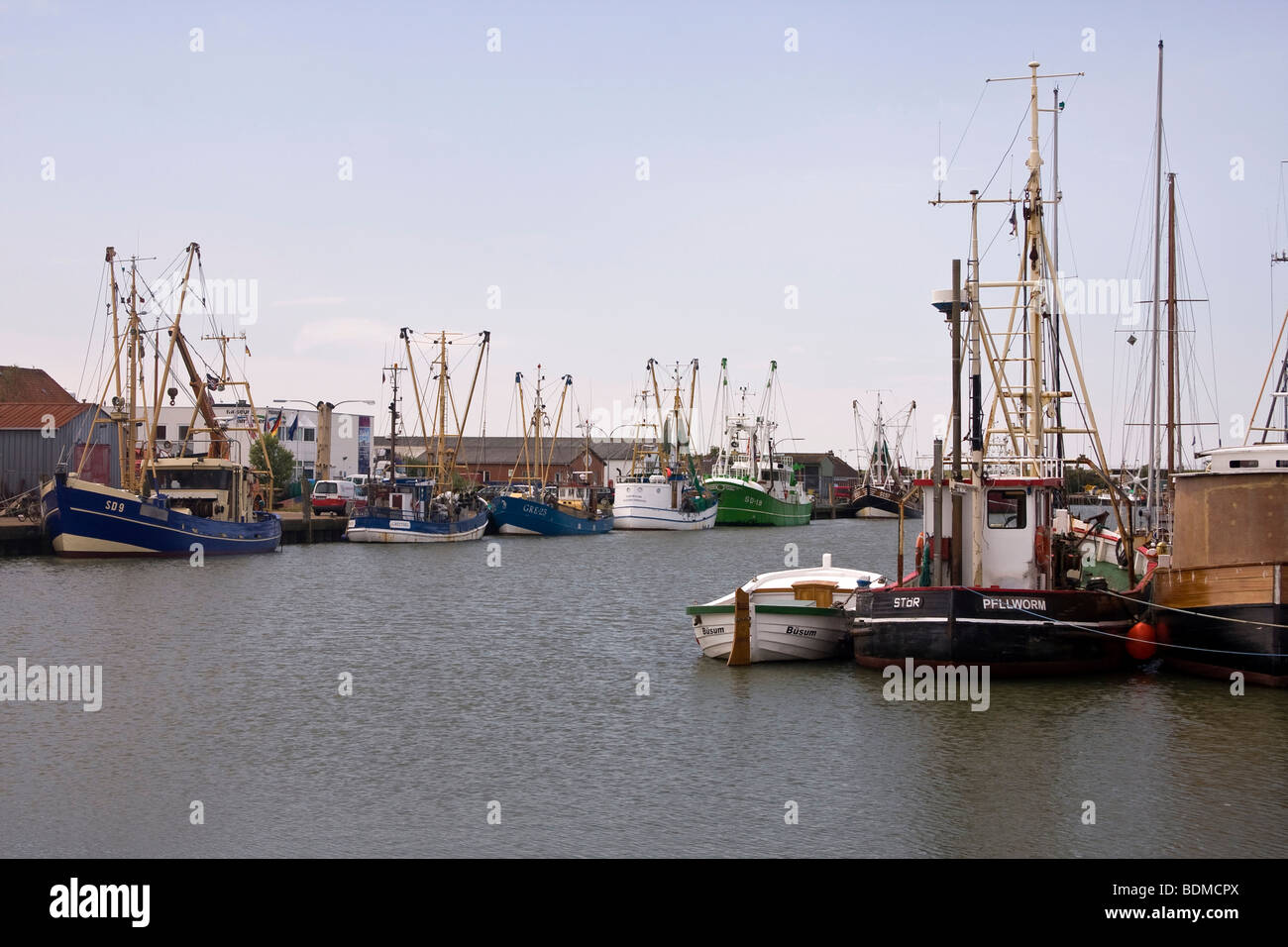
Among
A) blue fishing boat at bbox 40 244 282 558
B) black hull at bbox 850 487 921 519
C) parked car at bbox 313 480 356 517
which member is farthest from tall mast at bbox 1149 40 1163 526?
black hull at bbox 850 487 921 519

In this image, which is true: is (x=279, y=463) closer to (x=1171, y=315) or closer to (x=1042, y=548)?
(x=1171, y=315)

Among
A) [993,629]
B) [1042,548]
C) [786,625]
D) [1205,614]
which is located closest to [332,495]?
[786,625]

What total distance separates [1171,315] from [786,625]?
20645mm

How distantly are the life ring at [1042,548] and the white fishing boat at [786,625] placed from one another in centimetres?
349

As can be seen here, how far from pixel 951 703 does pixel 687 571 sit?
34.6 metres

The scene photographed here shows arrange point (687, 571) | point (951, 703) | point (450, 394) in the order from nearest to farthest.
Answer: point (951, 703)
point (687, 571)
point (450, 394)

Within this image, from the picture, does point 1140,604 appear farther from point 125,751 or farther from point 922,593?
point 125,751

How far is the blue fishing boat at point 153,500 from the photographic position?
53.2 m

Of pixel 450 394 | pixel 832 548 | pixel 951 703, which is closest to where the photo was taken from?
pixel 951 703

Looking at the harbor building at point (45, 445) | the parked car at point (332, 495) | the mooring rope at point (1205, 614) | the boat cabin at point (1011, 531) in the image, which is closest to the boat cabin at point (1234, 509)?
the mooring rope at point (1205, 614)
